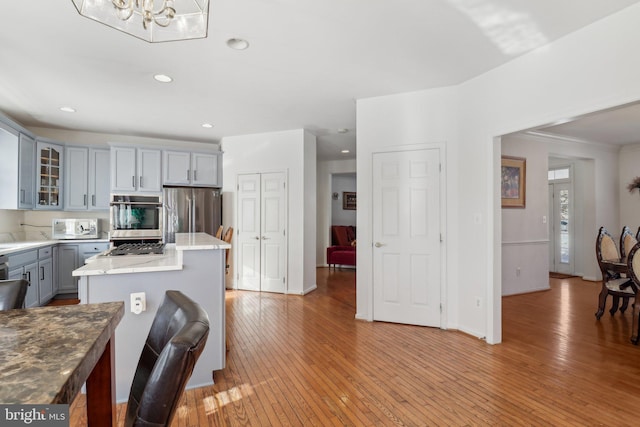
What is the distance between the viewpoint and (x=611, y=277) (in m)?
3.92

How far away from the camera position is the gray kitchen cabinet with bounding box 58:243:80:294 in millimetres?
4703

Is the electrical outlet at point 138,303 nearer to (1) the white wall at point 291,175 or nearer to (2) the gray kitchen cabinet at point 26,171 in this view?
(1) the white wall at point 291,175

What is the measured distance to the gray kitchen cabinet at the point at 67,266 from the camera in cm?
470

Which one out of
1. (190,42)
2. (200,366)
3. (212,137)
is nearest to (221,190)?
(212,137)

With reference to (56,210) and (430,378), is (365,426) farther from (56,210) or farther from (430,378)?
(56,210)

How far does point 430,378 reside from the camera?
97.2 inches

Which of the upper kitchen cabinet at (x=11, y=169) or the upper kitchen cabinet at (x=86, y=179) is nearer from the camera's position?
the upper kitchen cabinet at (x=11, y=169)

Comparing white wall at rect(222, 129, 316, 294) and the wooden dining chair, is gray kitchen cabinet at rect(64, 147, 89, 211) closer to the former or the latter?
white wall at rect(222, 129, 316, 294)

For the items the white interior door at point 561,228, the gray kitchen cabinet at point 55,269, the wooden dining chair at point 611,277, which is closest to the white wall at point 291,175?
the gray kitchen cabinet at point 55,269

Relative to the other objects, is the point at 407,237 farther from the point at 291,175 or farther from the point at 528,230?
the point at 528,230

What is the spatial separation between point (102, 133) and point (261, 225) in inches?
118

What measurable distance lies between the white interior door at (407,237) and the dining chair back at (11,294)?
3098mm

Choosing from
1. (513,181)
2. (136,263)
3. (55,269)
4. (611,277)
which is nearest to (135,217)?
(55,269)

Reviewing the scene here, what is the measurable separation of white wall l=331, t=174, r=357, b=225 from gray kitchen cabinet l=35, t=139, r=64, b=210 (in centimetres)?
549
